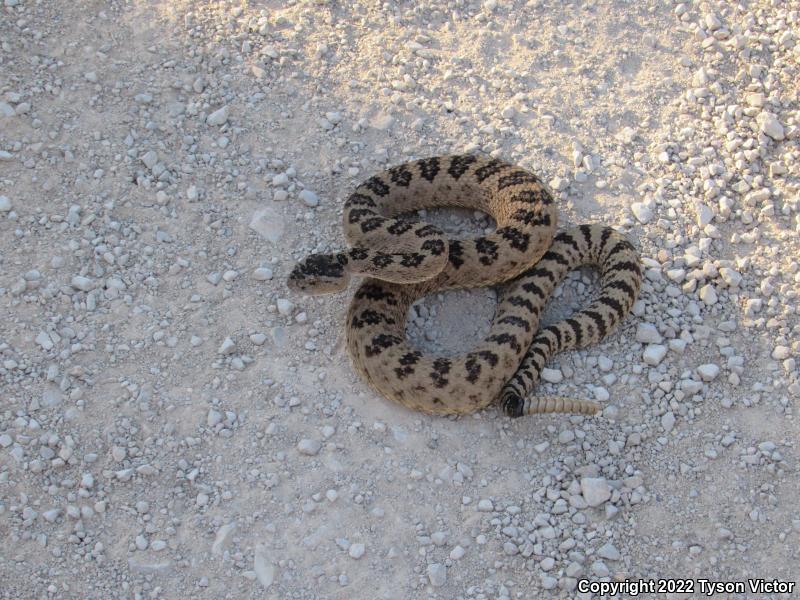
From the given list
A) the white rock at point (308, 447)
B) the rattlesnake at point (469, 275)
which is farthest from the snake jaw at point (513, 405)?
the white rock at point (308, 447)

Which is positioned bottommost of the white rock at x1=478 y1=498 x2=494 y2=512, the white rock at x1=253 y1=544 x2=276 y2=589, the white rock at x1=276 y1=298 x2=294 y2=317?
the white rock at x1=253 y1=544 x2=276 y2=589

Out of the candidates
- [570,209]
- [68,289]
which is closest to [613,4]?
[570,209]

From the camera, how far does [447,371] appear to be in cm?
471

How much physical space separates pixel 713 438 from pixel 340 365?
202cm

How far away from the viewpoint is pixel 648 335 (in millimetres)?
4988

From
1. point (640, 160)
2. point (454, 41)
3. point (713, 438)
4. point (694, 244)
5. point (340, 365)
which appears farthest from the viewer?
point (454, 41)

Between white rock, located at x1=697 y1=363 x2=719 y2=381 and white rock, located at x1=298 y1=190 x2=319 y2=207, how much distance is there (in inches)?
97.5

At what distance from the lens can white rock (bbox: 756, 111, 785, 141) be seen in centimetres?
575

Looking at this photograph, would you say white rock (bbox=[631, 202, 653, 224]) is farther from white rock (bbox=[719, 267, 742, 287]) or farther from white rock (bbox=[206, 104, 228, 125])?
white rock (bbox=[206, 104, 228, 125])

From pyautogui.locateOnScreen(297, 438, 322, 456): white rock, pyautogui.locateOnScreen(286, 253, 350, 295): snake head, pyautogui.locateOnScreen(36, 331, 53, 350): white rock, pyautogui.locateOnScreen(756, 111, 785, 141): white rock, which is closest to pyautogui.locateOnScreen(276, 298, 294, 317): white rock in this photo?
pyautogui.locateOnScreen(286, 253, 350, 295): snake head

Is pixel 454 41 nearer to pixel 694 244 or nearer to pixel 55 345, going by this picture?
pixel 694 244

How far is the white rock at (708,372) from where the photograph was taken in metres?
4.77

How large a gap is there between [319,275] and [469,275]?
0.92 m

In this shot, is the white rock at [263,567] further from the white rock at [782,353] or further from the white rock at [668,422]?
the white rock at [782,353]
